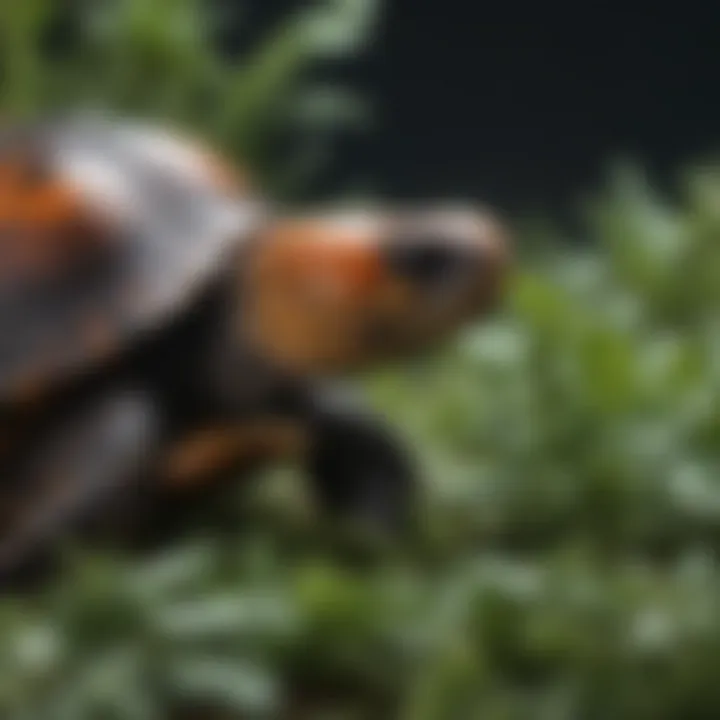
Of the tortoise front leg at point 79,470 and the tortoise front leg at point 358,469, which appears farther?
the tortoise front leg at point 358,469

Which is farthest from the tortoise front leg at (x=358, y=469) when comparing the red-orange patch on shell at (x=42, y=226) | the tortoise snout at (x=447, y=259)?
the red-orange patch on shell at (x=42, y=226)

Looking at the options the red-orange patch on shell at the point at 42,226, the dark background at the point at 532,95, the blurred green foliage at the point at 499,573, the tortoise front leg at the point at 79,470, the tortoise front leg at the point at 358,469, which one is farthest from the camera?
the dark background at the point at 532,95

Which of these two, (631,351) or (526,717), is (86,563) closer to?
(526,717)

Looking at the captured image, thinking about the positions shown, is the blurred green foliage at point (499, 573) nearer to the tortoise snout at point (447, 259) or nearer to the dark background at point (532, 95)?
the tortoise snout at point (447, 259)

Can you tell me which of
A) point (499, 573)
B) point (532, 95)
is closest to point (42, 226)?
point (499, 573)

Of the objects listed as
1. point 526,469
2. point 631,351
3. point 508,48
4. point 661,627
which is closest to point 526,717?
point 661,627
